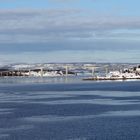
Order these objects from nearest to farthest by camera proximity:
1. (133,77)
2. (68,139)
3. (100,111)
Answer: (68,139) < (100,111) < (133,77)

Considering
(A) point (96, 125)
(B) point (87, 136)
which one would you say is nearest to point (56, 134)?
(B) point (87, 136)

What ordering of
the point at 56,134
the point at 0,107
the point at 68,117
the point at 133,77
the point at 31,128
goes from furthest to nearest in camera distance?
1. the point at 133,77
2. the point at 0,107
3. the point at 68,117
4. the point at 31,128
5. the point at 56,134

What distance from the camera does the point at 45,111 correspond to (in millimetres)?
46031

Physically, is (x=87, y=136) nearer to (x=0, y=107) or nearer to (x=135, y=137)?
(x=135, y=137)

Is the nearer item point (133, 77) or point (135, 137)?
point (135, 137)

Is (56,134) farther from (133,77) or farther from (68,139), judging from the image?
(133,77)

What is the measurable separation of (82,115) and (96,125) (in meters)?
7.38

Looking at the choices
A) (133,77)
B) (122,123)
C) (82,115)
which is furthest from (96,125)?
(133,77)

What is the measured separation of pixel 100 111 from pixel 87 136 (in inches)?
595

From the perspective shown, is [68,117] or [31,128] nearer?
[31,128]

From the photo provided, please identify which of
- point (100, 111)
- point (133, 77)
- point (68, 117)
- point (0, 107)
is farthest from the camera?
point (133, 77)

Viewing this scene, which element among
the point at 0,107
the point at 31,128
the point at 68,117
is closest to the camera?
the point at 31,128

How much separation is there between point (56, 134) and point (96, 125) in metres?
4.31

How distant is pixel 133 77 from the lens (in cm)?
17738
